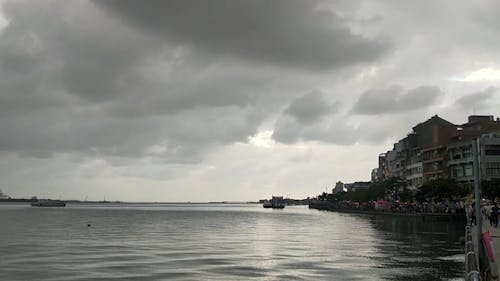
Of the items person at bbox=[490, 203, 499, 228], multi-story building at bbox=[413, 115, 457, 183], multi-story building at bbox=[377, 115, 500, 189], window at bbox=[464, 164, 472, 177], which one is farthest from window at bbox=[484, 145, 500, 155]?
person at bbox=[490, 203, 499, 228]

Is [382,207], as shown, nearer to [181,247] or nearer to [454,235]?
[454,235]

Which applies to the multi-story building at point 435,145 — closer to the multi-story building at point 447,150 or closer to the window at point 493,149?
the multi-story building at point 447,150

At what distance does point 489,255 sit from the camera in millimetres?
29016

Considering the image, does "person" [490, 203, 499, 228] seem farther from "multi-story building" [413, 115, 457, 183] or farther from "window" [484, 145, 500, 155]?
"multi-story building" [413, 115, 457, 183]

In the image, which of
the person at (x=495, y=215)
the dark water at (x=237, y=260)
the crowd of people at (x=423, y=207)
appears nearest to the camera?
the dark water at (x=237, y=260)

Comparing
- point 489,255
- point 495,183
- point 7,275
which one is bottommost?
point 7,275

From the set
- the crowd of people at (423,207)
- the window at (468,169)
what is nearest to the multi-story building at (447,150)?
the window at (468,169)

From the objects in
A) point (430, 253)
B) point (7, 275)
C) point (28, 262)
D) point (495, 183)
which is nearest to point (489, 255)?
point (430, 253)

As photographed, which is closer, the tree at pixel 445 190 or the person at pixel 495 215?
the person at pixel 495 215

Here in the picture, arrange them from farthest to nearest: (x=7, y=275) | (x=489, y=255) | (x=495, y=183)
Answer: (x=495, y=183) < (x=7, y=275) < (x=489, y=255)

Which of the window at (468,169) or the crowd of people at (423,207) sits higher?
the window at (468,169)

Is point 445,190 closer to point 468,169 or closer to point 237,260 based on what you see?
point 468,169

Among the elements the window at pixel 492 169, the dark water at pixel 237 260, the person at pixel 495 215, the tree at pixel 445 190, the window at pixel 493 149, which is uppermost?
the window at pixel 493 149

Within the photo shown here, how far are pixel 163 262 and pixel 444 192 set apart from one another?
93513 millimetres
